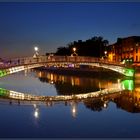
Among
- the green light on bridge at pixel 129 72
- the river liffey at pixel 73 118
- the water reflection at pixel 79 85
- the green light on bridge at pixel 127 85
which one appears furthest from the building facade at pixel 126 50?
the river liffey at pixel 73 118

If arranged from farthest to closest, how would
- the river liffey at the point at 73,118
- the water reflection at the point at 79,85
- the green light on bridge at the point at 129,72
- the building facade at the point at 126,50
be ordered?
the building facade at the point at 126,50, the green light on bridge at the point at 129,72, the water reflection at the point at 79,85, the river liffey at the point at 73,118

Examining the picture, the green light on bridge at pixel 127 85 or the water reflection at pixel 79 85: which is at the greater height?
the green light on bridge at pixel 127 85

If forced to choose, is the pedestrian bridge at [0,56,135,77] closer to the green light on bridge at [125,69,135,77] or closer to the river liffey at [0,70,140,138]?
the green light on bridge at [125,69,135,77]

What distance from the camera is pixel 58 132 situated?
11.0 metres

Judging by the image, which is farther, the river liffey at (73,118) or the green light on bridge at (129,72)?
the green light on bridge at (129,72)

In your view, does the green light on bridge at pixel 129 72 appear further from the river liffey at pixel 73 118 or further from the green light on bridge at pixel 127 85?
the river liffey at pixel 73 118

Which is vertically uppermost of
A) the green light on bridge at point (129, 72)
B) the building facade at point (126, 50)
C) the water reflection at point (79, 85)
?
the building facade at point (126, 50)

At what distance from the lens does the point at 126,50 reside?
165 ft

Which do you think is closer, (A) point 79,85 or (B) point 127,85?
(B) point 127,85

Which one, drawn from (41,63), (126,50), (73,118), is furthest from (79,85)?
(126,50)

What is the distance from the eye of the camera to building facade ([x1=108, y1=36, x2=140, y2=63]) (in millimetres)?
46669

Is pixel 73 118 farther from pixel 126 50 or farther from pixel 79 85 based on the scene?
pixel 126 50

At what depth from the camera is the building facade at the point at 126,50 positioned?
46.7 metres

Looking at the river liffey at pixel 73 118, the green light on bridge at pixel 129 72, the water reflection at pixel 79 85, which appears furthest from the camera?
the green light on bridge at pixel 129 72
